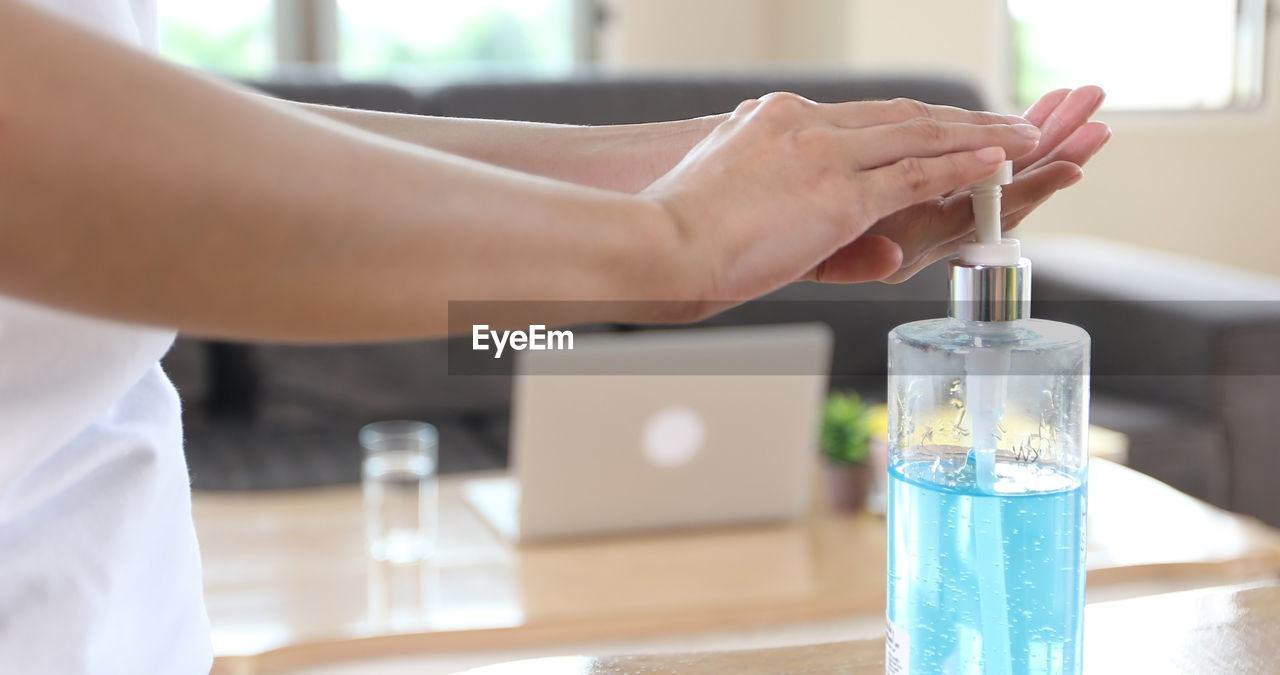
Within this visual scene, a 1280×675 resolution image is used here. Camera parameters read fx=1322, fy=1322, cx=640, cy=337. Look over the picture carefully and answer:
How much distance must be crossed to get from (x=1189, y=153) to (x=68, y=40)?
456 centimetres

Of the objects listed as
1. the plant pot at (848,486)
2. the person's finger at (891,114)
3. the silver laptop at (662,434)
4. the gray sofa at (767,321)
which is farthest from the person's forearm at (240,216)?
the gray sofa at (767,321)

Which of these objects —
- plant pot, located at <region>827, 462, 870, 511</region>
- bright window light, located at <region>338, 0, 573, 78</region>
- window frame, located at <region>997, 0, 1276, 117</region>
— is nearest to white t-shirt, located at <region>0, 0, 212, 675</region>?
plant pot, located at <region>827, 462, 870, 511</region>

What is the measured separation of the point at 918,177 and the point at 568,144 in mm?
155

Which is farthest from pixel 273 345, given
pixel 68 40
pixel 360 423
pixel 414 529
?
pixel 68 40

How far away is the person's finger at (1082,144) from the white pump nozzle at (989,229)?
0.18ft

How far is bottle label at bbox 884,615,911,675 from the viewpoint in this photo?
0.42 m

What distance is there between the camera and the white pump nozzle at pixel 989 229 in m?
0.42

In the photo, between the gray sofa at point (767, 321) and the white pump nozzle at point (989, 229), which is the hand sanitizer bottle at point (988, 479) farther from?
the gray sofa at point (767, 321)

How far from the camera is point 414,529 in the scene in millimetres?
1354

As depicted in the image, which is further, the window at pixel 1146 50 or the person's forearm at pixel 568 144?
the window at pixel 1146 50

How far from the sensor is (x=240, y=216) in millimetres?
269

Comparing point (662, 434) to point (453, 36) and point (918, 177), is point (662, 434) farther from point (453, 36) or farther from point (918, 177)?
point (453, 36)

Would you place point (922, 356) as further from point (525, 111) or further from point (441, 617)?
point (525, 111)

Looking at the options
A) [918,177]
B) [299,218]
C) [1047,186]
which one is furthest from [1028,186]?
[299,218]
